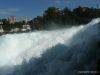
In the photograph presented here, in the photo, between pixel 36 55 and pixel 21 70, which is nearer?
pixel 21 70

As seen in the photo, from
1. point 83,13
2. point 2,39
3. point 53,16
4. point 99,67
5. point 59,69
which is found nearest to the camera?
point 99,67

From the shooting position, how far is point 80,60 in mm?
13016

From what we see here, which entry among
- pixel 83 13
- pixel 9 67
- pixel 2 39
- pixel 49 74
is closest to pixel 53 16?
pixel 83 13

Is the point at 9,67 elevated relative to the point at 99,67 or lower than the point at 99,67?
lower

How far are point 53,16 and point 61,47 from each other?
56.4m

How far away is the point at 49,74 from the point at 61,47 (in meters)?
2.38

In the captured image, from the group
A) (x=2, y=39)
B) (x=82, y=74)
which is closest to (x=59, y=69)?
(x=82, y=74)

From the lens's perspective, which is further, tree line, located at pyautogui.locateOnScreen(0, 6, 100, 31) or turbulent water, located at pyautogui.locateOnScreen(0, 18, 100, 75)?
tree line, located at pyautogui.locateOnScreen(0, 6, 100, 31)

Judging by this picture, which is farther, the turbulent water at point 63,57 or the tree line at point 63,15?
the tree line at point 63,15

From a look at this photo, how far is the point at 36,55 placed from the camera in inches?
723

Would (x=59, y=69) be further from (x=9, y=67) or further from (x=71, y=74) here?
(x=9, y=67)

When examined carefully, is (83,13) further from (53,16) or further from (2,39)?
(2,39)

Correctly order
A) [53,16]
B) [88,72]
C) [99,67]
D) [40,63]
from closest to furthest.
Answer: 1. [99,67]
2. [88,72]
3. [40,63]
4. [53,16]

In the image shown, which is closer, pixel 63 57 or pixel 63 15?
pixel 63 57
